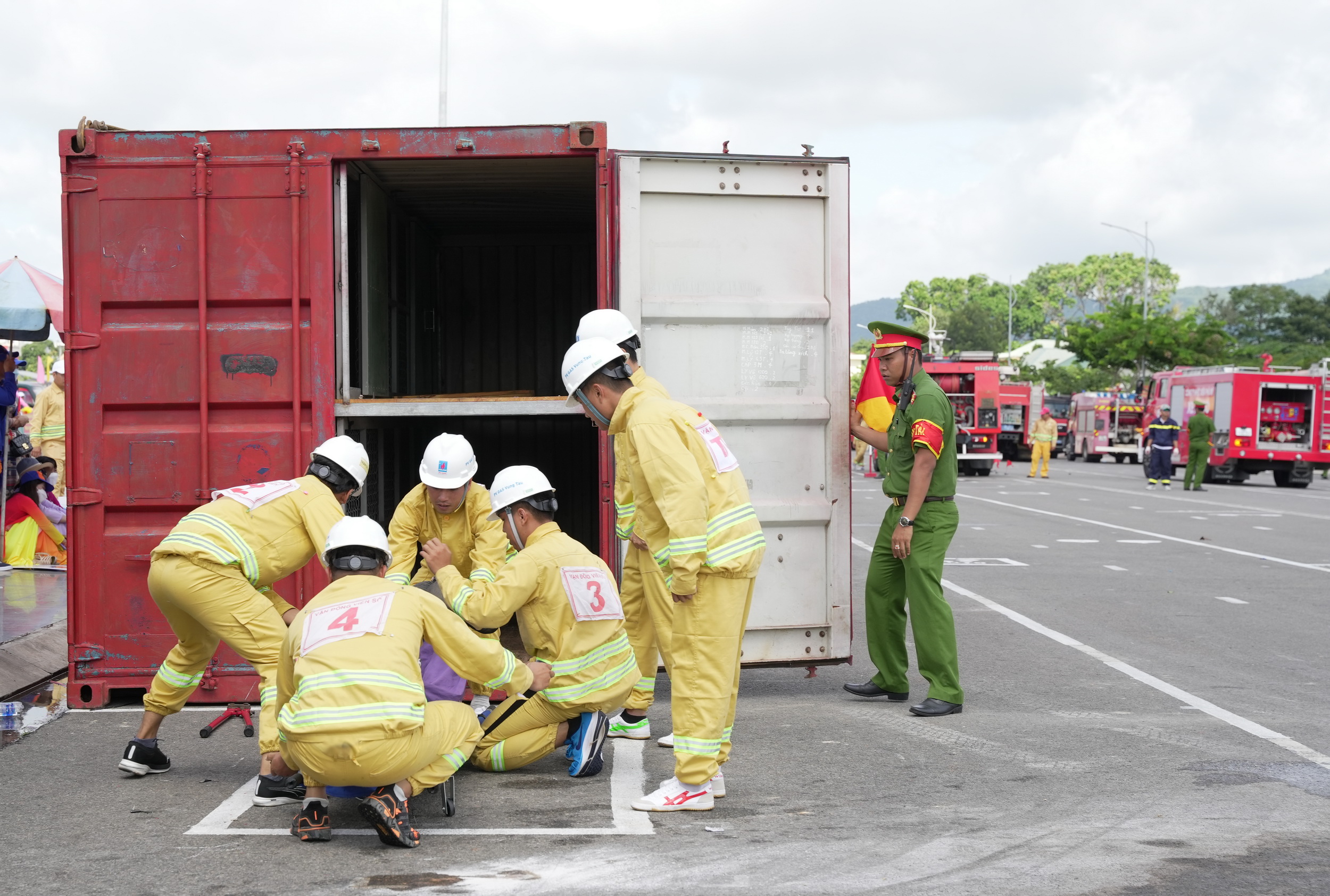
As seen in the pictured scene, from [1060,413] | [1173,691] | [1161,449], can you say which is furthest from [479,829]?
[1060,413]

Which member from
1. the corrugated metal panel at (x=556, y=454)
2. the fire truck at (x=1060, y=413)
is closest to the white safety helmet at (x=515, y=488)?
the corrugated metal panel at (x=556, y=454)

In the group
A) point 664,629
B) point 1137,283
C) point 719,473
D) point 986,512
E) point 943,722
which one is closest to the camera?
point 719,473

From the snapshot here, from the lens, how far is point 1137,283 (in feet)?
384

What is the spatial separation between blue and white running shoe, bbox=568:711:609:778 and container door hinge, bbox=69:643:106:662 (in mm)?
2879

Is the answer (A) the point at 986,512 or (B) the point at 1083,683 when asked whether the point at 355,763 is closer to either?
(B) the point at 1083,683

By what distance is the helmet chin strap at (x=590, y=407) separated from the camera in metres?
5.27

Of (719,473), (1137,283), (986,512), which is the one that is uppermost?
(1137,283)

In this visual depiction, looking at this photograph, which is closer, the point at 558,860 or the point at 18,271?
the point at 558,860

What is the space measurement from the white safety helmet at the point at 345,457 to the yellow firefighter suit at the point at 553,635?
0.64 m

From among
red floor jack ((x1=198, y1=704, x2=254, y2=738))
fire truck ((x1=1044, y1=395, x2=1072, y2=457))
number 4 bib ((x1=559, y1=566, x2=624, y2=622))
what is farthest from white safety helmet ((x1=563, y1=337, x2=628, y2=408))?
fire truck ((x1=1044, y1=395, x2=1072, y2=457))

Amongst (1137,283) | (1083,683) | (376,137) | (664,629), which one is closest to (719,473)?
(664,629)

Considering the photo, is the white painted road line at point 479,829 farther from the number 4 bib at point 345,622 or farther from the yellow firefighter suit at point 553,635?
the number 4 bib at point 345,622

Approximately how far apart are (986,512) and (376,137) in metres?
16.1

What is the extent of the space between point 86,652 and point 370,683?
3.25 meters
